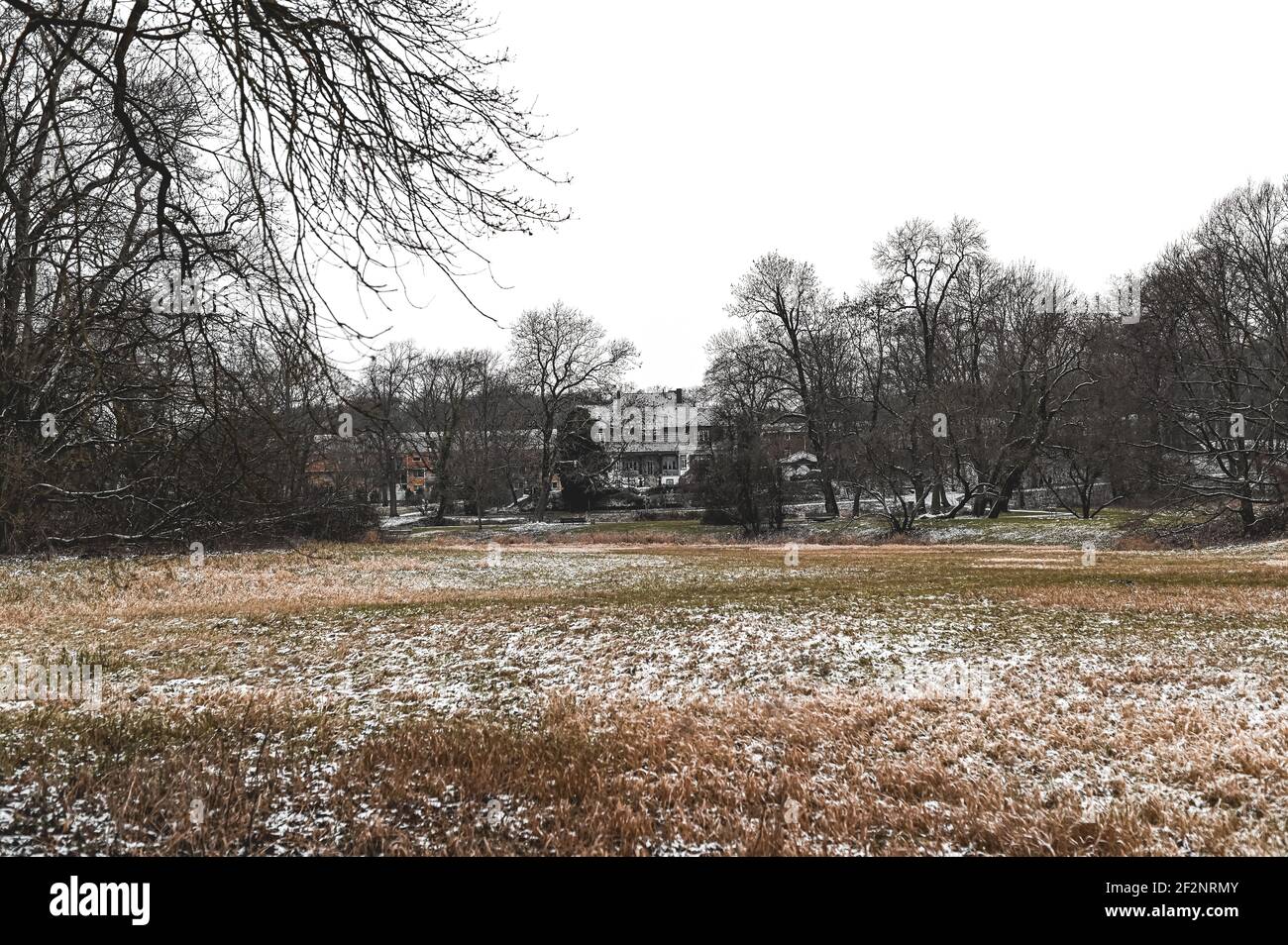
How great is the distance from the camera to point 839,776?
4020 mm

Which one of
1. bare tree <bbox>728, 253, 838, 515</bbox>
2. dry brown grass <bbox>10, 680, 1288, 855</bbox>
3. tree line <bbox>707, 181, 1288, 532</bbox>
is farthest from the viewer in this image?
bare tree <bbox>728, 253, 838, 515</bbox>

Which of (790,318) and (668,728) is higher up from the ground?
(790,318)

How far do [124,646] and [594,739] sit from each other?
21.9ft

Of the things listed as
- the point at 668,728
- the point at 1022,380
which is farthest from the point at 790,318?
the point at 668,728

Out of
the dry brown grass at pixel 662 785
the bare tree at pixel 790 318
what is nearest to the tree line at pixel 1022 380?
the bare tree at pixel 790 318

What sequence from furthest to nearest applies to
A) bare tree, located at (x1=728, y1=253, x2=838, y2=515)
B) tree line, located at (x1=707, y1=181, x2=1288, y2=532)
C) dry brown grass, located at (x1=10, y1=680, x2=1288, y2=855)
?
bare tree, located at (x1=728, y1=253, x2=838, y2=515) < tree line, located at (x1=707, y1=181, x2=1288, y2=532) < dry brown grass, located at (x1=10, y1=680, x2=1288, y2=855)

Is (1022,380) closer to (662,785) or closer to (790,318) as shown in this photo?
(790,318)

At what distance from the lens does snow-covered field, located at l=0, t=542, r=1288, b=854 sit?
3389 mm

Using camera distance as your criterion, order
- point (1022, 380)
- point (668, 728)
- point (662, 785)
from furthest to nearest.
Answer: point (1022, 380) → point (668, 728) → point (662, 785)

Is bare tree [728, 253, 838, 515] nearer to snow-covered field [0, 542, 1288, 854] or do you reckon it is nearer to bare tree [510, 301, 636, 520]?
bare tree [510, 301, 636, 520]

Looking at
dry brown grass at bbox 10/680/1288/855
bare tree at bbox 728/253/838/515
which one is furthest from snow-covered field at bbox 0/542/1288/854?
bare tree at bbox 728/253/838/515

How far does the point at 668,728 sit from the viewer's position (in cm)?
488
